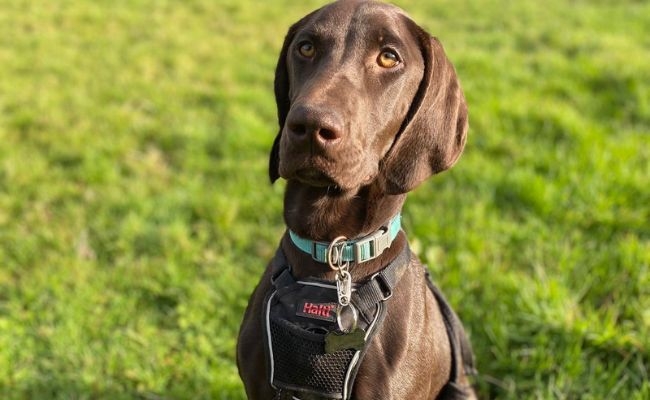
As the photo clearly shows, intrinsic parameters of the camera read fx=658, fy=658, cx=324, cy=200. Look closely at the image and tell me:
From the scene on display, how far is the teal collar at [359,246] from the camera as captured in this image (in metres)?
2.16

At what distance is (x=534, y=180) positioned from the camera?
4305mm

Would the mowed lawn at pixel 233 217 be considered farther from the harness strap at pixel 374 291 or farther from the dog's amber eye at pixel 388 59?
the dog's amber eye at pixel 388 59

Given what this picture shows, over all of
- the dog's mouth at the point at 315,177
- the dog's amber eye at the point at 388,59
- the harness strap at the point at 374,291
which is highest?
the dog's amber eye at the point at 388,59

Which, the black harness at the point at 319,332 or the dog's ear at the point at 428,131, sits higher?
the dog's ear at the point at 428,131

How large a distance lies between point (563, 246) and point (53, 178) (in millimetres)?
3499

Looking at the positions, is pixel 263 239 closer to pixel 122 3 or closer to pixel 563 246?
pixel 563 246

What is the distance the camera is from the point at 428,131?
7.04ft

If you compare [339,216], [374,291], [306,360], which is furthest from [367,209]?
[306,360]

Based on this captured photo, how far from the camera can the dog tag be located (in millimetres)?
2066

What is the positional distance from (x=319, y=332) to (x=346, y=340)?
11cm

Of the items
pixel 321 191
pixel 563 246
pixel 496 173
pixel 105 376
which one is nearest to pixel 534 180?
pixel 496 173

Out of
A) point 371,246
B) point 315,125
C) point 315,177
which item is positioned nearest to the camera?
point 315,125

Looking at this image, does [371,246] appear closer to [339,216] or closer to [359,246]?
[359,246]

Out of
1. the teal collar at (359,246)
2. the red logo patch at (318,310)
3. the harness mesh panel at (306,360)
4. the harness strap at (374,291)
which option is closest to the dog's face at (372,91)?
the teal collar at (359,246)
